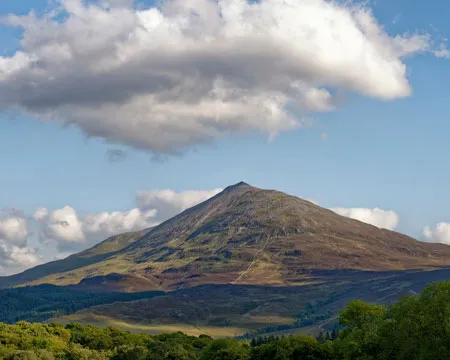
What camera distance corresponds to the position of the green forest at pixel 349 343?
8588 centimetres

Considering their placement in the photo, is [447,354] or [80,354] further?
[80,354]

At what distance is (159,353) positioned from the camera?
165250 mm

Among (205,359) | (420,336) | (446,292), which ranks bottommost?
(205,359)

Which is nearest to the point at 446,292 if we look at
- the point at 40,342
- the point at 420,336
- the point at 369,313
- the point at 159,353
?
the point at 420,336

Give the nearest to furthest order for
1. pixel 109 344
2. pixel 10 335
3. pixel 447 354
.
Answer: pixel 447 354 < pixel 10 335 < pixel 109 344

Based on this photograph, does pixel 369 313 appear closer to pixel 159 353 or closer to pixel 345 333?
pixel 345 333

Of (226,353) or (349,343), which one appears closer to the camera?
(349,343)

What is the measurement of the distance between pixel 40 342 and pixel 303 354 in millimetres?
83474

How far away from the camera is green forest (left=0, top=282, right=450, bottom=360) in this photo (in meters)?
85.9

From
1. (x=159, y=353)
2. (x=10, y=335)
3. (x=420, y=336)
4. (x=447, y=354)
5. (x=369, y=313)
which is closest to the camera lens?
(x=447, y=354)

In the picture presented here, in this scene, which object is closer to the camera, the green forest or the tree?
the green forest

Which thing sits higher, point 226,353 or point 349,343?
point 349,343

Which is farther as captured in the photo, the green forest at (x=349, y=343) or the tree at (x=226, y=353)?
the tree at (x=226, y=353)

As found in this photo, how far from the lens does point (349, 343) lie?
10175 centimetres
